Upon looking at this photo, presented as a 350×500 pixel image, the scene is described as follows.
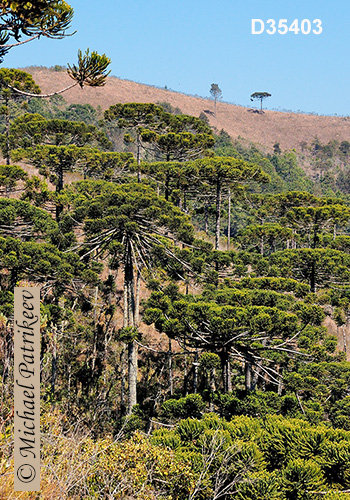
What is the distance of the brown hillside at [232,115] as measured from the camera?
346 feet

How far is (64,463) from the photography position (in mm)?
6586

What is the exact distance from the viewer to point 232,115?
399ft

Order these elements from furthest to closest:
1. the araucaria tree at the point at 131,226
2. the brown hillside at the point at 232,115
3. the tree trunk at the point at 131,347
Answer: the brown hillside at the point at 232,115 → the tree trunk at the point at 131,347 → the araucaria tree at the point at 131,226

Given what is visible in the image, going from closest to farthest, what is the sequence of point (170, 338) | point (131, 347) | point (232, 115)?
point (170, 338)
point (131, 347)
point (232, 115)

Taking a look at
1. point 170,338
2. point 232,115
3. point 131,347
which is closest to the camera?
point 170,338

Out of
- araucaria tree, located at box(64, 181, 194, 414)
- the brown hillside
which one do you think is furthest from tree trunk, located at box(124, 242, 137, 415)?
the brown hillside

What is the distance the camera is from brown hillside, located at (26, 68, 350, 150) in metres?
106

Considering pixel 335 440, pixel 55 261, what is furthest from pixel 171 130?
pixel 335 440

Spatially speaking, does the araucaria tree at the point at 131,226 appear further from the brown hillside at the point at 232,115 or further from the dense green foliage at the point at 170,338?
the brown hillside at the point at 232,115

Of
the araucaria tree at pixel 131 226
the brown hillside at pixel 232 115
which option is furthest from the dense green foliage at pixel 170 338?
the brown hillside at pixel 232 115

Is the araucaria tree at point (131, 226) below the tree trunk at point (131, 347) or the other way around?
the other way around

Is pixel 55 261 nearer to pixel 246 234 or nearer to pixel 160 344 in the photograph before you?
pixel 160 344

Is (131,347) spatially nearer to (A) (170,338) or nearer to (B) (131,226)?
(A) (170,338)

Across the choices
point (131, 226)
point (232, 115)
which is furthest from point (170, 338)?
point (232, 115)
